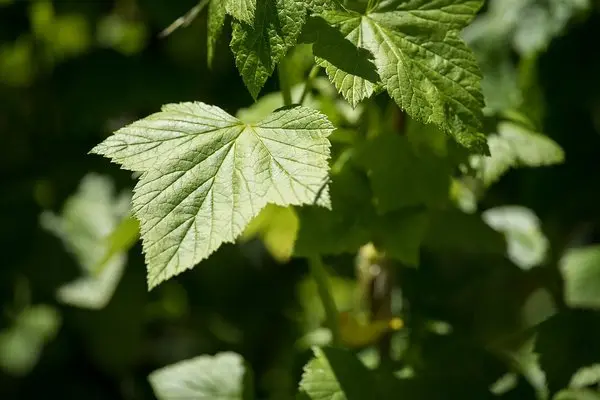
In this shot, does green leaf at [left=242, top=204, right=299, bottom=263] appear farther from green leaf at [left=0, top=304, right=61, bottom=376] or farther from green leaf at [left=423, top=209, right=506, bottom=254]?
green leaf at [left=0, top=304, right=61, bottom=376]

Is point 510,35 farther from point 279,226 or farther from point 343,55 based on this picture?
point 343,55

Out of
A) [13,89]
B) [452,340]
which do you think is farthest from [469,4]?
[13,89]

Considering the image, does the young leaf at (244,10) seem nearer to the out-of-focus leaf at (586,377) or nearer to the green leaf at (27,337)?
the out-of-focus leaf at (586,377)

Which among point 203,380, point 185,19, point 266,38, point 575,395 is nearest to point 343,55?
point 266,38

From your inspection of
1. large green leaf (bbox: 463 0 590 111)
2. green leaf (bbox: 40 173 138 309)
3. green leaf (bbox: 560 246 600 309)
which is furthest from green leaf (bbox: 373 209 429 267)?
green leaf (bbox: 40 173 138 309)

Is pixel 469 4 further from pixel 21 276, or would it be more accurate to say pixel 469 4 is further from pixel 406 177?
pixel 21 276

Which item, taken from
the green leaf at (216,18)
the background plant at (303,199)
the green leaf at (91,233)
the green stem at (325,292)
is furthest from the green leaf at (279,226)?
the green leaf at (91,233)
